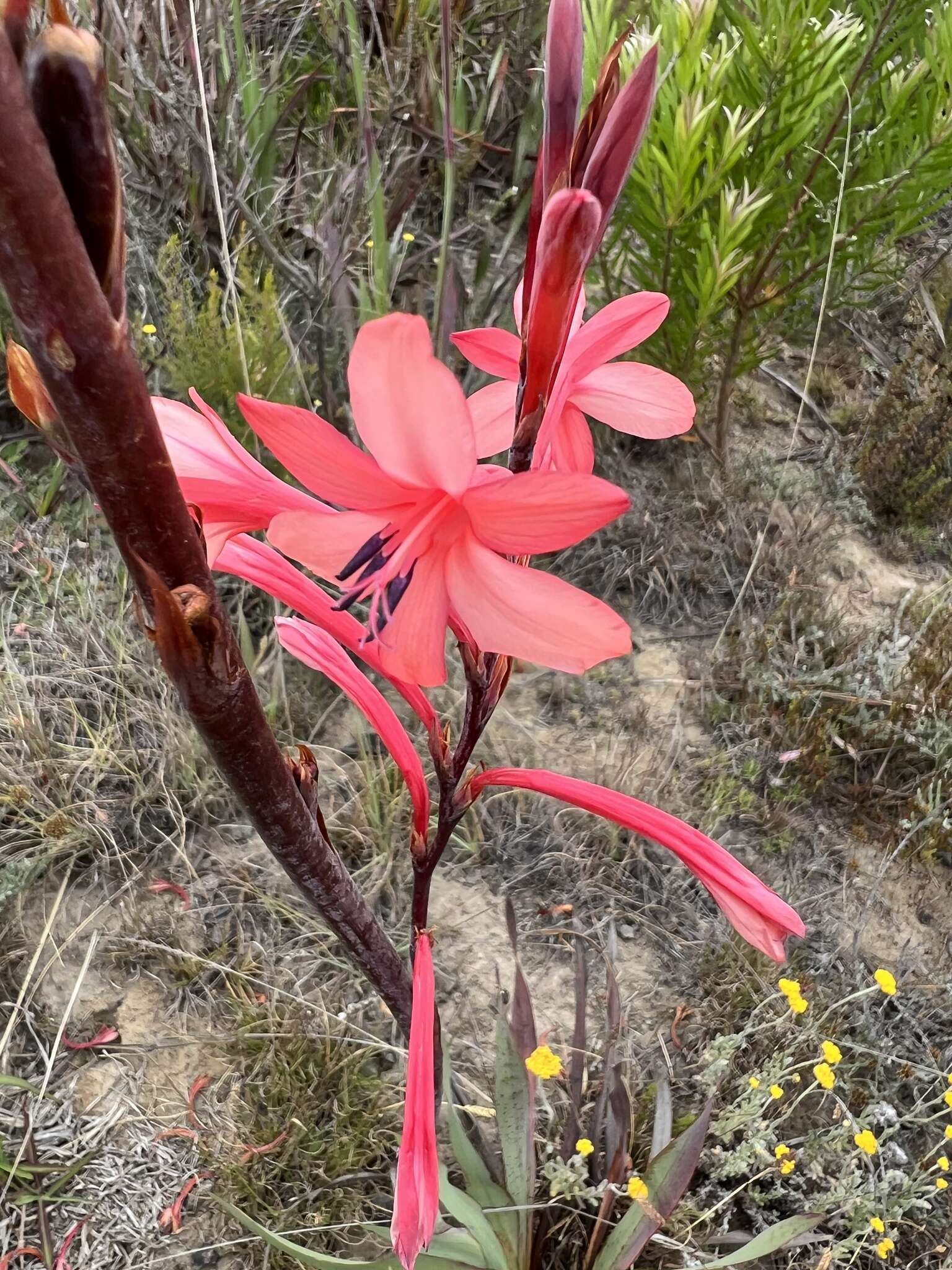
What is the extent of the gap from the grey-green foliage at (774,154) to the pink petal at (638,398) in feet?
4.09

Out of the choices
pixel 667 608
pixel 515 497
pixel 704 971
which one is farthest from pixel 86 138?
pixel 667 608

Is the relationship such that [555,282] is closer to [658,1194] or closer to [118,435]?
[118,435]

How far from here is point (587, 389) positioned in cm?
52

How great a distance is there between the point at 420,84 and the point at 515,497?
204cm

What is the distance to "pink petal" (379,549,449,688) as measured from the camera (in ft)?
1.42

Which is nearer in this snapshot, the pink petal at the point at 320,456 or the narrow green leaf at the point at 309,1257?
the pink petal at the point at 320,456

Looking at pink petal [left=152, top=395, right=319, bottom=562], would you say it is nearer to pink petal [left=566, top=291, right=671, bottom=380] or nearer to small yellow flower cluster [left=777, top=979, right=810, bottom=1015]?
pink petal [left=566, top=291, right=671, bottom=380]

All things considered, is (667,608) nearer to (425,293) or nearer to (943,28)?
(425,293)

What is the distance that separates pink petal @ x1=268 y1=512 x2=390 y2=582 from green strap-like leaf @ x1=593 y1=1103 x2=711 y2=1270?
79 cm

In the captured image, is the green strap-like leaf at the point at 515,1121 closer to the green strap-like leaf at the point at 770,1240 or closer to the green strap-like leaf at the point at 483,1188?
the green strap-like leaf at the point at 483,1188

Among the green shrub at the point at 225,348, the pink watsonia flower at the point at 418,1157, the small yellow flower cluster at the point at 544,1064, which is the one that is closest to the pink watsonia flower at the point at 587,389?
the pink watsonia flower at the point at 418,1157

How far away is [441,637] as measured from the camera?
1.41 ft

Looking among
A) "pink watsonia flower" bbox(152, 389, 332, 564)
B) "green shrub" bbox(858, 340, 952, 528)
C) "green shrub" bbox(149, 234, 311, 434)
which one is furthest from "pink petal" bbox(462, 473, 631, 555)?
"green shrub" bbox(858, 340, 952, 528)

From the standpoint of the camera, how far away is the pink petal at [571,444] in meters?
0.53
